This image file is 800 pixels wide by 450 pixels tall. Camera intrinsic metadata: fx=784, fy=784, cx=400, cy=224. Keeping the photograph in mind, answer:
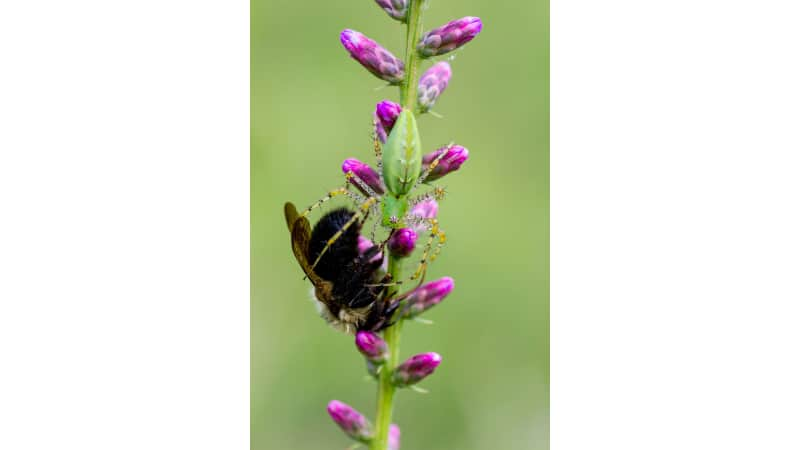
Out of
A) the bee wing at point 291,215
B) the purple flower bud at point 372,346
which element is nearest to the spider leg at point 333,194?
the bee wing at point 291,215

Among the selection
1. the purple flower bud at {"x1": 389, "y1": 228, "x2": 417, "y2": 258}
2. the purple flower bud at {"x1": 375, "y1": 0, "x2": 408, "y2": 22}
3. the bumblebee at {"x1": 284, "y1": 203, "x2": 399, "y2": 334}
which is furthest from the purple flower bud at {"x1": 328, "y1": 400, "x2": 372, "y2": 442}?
the purple flower bud at {"x1": 375, "y1": 0, "x2": 408, "y2": 22}

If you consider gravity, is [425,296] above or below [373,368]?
above

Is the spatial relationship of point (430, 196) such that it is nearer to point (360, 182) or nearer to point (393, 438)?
point (360, 182)

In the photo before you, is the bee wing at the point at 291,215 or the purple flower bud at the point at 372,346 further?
the bee wing at the point at 291,215

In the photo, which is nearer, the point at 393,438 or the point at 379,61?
the point at 379,61

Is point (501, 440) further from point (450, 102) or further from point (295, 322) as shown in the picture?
point (450, 102)

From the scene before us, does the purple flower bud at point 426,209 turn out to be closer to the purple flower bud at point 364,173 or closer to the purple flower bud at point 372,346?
the purple flower bud at point 364,173

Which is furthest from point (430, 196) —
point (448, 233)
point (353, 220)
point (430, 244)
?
point (448, 233)

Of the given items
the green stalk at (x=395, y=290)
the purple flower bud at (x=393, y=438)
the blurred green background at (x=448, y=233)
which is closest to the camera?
the green stalk at (x=395, y=290)
